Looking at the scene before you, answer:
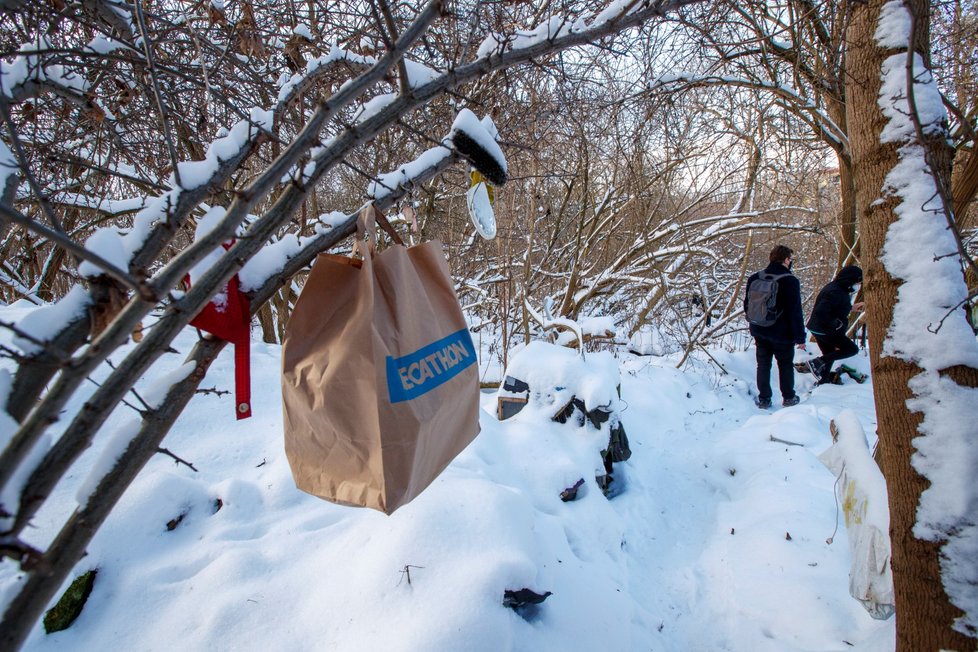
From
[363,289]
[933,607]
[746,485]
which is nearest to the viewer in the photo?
[363,289]

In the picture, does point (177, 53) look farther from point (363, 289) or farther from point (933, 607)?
point (933, 607)

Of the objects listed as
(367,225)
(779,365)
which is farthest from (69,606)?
(779,365)

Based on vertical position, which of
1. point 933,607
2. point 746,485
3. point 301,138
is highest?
point 301,138

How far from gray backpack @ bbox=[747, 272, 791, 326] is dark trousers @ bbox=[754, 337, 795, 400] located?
0.80 ft

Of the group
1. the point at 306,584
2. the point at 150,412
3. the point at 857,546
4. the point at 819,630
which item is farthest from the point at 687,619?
the point at 150,412

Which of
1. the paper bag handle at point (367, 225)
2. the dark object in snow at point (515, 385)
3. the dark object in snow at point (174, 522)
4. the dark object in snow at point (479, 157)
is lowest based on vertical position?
the dark object in snow at point (174, 522)

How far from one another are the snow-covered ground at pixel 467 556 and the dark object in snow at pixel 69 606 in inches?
0.9

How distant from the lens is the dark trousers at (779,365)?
13.9 ft

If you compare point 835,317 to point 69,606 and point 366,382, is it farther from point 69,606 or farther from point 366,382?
point 69,606

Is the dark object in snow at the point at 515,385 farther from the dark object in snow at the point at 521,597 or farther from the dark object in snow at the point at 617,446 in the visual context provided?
the dark object in snow at the point at 521,597

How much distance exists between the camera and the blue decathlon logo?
2.72 ft

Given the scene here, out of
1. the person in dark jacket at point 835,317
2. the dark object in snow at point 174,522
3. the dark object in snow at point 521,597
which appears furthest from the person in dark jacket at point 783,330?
the dark object in snow at point 174,522

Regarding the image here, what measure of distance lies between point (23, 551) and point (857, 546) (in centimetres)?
235

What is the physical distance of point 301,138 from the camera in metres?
0.76
